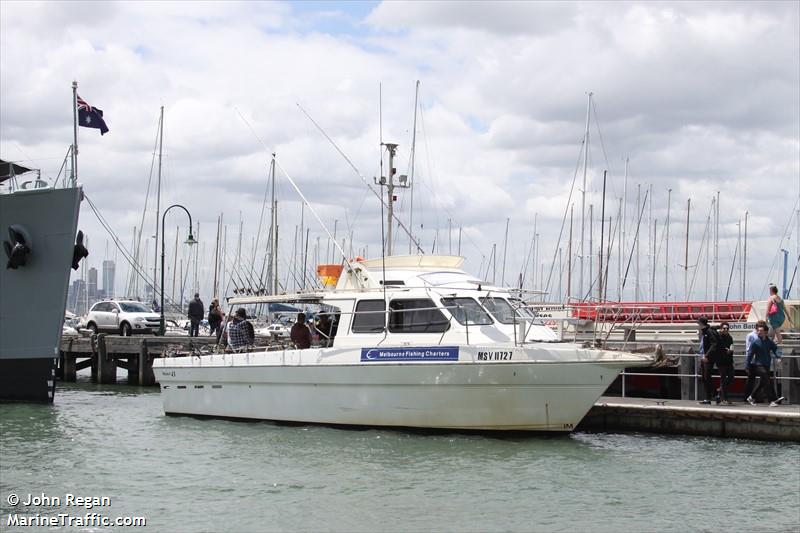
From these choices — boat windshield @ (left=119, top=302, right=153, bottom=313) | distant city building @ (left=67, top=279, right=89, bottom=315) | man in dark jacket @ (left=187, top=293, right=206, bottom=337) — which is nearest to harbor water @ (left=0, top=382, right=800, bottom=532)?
man in dark jacket @ (left=187, top=293, right=206, bottom=337)

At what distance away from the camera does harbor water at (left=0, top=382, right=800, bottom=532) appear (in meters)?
12.5

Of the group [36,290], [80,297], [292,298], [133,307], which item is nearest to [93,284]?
[80,297]

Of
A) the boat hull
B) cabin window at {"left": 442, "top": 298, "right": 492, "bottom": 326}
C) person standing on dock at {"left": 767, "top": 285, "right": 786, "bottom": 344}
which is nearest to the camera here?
the boat hull

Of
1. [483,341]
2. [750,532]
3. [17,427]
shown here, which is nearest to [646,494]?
[750,532]

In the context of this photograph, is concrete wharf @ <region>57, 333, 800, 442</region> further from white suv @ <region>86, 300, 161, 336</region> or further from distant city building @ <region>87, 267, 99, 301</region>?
distant city building @ <region>87, 267, 99, 301</region>

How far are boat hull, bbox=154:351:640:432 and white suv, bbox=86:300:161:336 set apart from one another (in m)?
17.6

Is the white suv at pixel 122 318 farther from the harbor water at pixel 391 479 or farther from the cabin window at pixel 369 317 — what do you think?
the cabin window at pixel 369 317

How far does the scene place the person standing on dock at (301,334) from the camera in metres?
19.4

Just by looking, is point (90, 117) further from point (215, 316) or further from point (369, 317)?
point (369, 317)

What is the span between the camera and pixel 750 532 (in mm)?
11938

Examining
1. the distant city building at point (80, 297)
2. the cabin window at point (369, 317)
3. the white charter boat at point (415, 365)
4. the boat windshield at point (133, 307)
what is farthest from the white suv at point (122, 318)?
the distant city building at point (80, 297)

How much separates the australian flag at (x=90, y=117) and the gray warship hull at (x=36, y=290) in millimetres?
2543

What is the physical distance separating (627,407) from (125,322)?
75.7 ft

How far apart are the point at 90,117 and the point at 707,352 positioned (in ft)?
57.6
